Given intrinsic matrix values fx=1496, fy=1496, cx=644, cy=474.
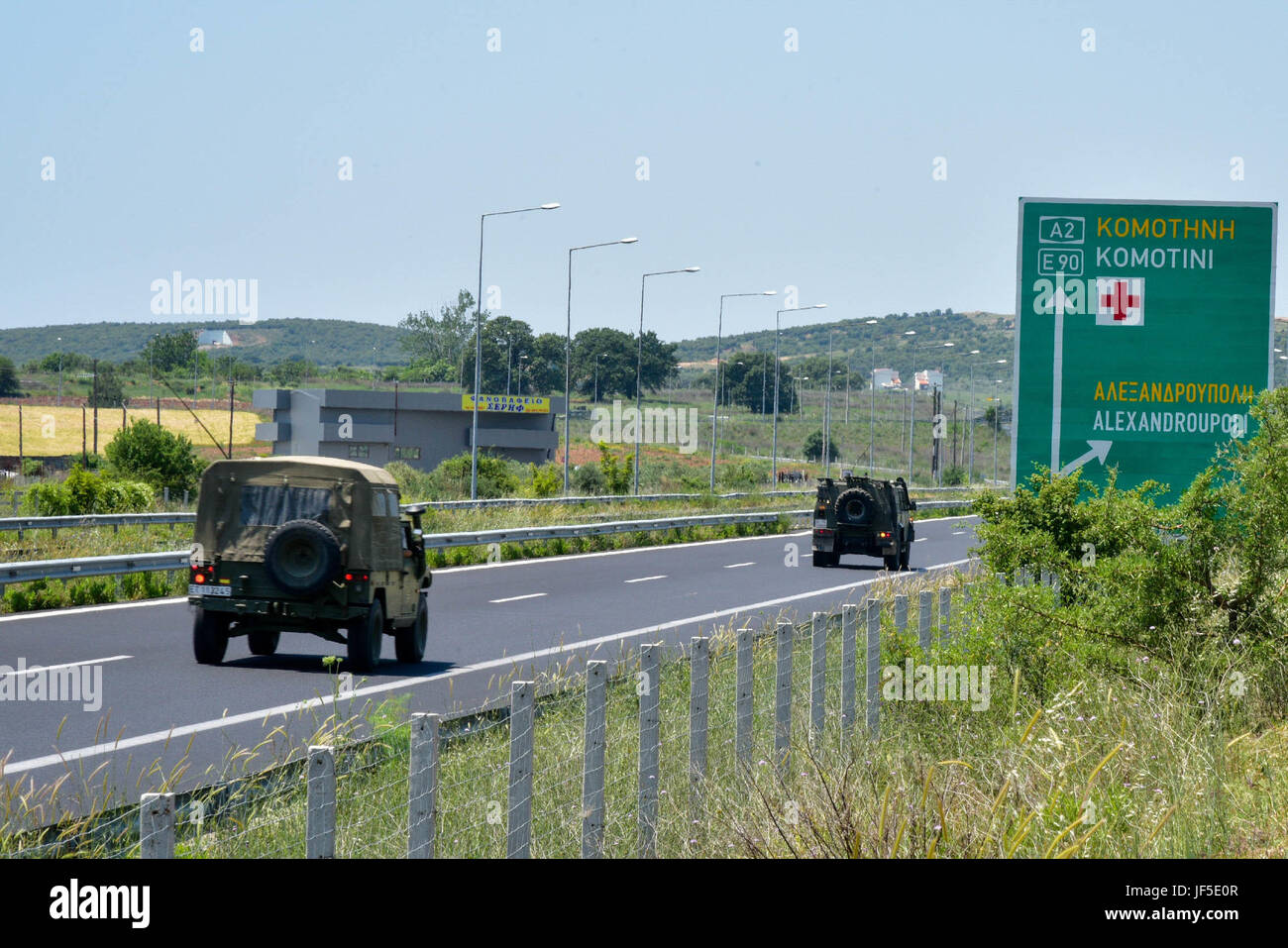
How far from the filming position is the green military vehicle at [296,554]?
1495 centimetres

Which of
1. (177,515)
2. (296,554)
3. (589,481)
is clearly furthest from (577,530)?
(589,481)

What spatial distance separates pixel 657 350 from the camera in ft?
598

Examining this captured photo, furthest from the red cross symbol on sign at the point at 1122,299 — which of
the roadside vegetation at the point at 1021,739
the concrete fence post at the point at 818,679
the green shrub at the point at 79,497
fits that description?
the green shrub at the point at 79,497

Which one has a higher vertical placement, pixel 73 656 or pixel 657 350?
pixel 657 350

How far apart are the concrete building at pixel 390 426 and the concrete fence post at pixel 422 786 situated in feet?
299

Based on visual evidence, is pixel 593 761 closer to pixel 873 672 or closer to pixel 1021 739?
pixel 1021 739

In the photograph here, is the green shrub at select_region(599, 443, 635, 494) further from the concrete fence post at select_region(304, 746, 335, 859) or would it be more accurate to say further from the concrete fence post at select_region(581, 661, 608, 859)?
the concrete fence post at select_region(304, 746, 335, 859)

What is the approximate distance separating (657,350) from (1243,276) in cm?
16810

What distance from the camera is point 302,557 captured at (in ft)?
49.2

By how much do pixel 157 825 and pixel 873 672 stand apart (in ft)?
24.0

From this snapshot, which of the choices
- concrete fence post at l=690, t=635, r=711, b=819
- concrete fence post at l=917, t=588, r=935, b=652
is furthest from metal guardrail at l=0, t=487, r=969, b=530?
concrete fence post at l=690, t=635, r=711, b=819

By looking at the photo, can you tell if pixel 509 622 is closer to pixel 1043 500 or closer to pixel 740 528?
pixel 1043 500

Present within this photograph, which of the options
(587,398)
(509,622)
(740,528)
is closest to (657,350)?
(587,398)

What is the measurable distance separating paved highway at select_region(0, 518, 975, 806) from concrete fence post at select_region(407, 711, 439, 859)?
2347 millimetres
